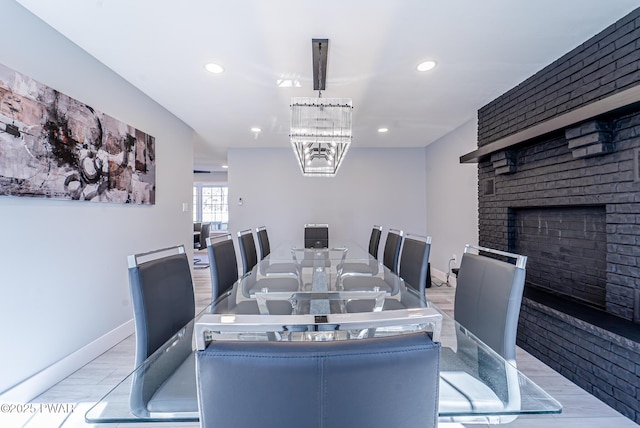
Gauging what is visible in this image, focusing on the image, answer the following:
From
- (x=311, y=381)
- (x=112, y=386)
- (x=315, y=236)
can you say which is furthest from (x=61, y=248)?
(x=315, y=236)

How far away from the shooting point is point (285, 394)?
19.4 inches

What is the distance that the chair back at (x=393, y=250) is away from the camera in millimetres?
2633

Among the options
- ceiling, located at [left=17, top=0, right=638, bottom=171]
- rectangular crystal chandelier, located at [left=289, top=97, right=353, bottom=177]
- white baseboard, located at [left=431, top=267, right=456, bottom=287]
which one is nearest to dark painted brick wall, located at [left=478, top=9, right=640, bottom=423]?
ceiling, located at [left=17, top=0, right=638, bottom=171]

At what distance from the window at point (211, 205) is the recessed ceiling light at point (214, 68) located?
6769 millimetres

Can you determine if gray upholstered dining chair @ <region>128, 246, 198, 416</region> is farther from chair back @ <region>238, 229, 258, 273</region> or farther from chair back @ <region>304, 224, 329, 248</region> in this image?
chair back @ <region>304, 224, 329, 248</region>

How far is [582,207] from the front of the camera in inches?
85.3

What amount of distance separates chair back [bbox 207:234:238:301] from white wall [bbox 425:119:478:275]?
293cm

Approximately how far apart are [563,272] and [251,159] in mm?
4512

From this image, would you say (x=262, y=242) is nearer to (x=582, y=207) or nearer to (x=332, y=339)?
(x=332, y=339)

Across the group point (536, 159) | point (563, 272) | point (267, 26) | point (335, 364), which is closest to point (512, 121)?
point (536, 159)

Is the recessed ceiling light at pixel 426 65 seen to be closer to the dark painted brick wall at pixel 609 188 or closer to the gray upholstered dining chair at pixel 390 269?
the dark painted brick wall at pixel 609 188

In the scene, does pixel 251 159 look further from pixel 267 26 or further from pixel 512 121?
pixel 512 121

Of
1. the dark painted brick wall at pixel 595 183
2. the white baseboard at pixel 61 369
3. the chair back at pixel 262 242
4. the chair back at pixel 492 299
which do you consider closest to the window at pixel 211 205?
the chair back at pixel 262 242

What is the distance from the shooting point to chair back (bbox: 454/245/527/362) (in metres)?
1.13
